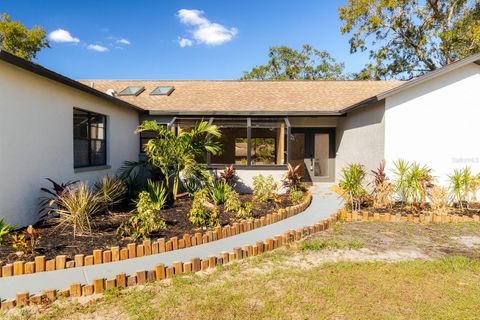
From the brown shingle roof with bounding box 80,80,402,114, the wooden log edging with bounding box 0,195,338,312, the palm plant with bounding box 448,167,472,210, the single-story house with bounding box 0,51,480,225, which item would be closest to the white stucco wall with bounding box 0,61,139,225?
the single-story house with bounding box 0,51,480,225

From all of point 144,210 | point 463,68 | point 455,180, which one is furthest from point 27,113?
point 463,68

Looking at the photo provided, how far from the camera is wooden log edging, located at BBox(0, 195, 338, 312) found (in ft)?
11.0

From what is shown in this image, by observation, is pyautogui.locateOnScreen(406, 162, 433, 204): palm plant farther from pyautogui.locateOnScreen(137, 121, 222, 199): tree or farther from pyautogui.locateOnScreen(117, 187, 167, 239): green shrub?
pyautogui.locateOnScreen(117, 187, 167, 239): green shrub

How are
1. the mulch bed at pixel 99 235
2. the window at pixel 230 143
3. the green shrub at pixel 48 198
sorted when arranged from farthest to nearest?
the window at pixel 230 143 → the green shrub at pixel 48 198 → the mulch bed at pixel 99 235

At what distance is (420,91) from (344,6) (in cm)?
1740

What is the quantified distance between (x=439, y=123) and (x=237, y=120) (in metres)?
6.73

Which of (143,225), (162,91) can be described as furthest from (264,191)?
(162,91)

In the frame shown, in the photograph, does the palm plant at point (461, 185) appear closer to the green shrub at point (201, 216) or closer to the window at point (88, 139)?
the green shrub at point (201, 216)

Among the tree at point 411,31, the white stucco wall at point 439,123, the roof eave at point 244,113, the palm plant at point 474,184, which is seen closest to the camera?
the palm plant at point 474,184

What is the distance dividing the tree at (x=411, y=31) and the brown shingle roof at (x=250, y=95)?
10167 millimetres

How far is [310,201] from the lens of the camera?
30.6 feet

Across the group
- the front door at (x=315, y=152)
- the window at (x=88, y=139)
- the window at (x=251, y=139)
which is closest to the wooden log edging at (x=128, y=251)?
the window at (x=88, y=139)

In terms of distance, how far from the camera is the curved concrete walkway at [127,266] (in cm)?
374

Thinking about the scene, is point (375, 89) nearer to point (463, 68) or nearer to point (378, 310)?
point (463, 68)
